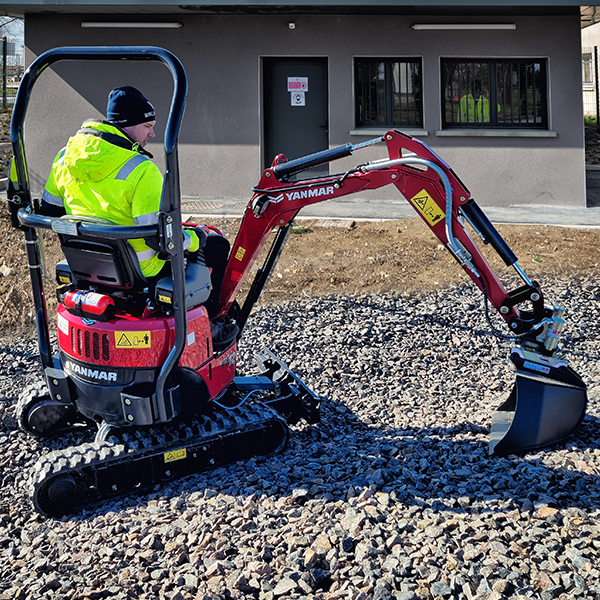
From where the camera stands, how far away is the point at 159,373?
464 centimetres

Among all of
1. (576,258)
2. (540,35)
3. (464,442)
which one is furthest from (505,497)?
(540,35)

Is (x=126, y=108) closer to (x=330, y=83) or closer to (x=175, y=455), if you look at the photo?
(x=175, y=455)

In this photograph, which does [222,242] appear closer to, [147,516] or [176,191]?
[176,191]

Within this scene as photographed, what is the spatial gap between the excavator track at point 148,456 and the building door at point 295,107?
9.28 m

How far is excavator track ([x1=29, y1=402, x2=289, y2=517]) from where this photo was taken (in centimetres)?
450

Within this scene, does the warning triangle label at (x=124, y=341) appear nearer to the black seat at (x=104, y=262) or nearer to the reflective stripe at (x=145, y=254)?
the black seat at (x=104, y=262)

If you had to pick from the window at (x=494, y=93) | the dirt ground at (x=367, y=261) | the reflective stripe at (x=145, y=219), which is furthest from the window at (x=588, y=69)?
the reflective stripe at (x=145, y=219)

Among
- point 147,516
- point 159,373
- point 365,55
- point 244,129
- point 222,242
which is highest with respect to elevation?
point 365,55

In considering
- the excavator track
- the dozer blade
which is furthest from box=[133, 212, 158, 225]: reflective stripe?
the dozer blade

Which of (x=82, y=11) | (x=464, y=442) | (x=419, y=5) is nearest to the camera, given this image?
(x=464, y=442)

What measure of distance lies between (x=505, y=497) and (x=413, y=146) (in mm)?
2246

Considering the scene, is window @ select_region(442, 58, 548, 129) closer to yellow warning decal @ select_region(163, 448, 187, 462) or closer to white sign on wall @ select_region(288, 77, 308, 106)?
white sign on wall @ select_region(288, 77, 308, 106)

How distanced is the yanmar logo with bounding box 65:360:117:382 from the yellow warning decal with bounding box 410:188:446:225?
2219 millimetres

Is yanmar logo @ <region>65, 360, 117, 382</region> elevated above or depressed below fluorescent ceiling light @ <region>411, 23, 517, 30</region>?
below
